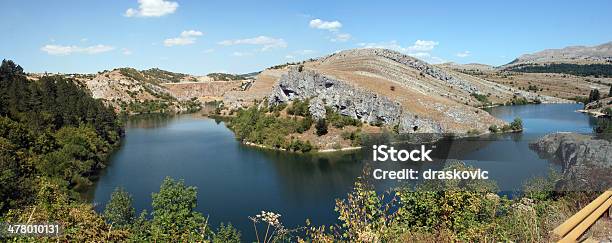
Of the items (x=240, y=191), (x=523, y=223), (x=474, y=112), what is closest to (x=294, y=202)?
(x=240, y=191)

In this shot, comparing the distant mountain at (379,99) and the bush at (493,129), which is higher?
the distant mountain at (379,99)

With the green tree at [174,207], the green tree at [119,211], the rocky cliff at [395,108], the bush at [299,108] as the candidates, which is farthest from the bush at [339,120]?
the green tree at [174,207]

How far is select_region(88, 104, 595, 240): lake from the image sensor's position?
43.8ft

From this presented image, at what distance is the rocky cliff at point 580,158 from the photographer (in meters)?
10.5

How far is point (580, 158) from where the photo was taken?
12.1m

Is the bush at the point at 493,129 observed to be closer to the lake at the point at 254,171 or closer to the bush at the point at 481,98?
the lake at the point at 254,171

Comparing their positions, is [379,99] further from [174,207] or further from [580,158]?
Result: [580,158]

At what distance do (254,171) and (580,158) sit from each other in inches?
1771

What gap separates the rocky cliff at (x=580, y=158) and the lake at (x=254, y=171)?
471mm

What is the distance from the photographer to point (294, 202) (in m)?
41.0

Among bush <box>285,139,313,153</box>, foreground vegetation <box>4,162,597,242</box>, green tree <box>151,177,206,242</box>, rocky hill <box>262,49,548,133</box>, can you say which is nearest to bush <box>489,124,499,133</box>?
rocky hill <box>262,49,548,133</box>

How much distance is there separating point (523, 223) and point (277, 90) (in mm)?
89678

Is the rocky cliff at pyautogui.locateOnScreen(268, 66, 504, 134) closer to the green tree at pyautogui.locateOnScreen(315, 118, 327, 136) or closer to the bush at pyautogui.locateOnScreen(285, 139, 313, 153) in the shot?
the green tree at pyautogui.locateOnScreen(315, 118, 327, 136)

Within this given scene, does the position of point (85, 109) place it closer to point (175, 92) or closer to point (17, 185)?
point (17, 185)
